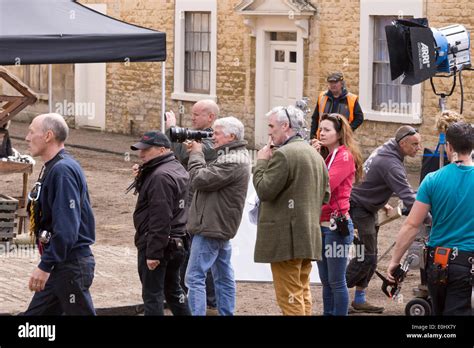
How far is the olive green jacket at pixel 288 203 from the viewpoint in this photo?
8641 mm

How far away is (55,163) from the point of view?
26.1ft

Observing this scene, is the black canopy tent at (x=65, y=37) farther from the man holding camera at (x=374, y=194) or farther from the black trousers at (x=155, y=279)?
the black trousers at (x=155, y=279)

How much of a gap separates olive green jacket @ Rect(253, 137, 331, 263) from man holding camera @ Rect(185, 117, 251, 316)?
691 mm

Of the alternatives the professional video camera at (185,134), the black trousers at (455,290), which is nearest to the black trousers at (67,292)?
the professional video camera at (185,134)

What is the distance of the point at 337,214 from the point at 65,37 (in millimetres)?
3965

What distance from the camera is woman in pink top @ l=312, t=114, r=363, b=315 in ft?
31.7

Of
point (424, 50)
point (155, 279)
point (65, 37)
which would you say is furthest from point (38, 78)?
point (155, 279)

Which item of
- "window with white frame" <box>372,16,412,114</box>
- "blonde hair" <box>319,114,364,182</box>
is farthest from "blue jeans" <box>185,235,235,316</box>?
"window with white frame" <box>372,16,412,114</box>

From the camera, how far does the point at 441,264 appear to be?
24.9 ft

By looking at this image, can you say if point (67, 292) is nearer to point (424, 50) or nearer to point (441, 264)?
point (441, 264)

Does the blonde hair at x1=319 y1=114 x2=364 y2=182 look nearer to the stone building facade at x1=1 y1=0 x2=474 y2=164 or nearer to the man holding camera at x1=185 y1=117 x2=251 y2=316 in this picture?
the man holding camera at x1=185 y1=117 x2=251 y2=316

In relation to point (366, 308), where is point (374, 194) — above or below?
above
